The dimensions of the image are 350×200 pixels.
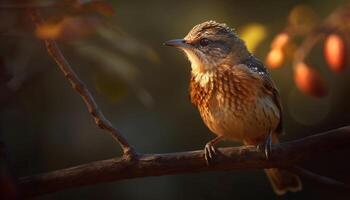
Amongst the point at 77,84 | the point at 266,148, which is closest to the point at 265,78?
the point at 266,148

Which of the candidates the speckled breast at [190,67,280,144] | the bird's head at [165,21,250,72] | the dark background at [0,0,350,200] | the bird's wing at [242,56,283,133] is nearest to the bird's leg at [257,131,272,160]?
the speckled breast at [190,67,280,144]

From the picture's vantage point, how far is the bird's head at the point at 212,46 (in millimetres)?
3598

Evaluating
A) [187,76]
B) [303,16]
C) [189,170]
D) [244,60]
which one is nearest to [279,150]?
[189,170]

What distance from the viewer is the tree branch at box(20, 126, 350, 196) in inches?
109

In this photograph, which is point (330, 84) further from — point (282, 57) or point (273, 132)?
point (282, 57)

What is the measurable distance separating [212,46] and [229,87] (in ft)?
0.73

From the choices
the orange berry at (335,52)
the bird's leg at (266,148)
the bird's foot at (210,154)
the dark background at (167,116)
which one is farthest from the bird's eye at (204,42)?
the orange berry at (335,52)

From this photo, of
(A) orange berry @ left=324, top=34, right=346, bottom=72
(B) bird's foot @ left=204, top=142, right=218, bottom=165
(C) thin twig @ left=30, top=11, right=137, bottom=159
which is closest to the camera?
(A) orange berry @ left=324, top=34, right=346, bottom=72

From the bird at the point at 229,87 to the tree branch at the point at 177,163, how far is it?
50cm

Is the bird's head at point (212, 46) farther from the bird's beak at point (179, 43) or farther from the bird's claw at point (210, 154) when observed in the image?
the bird's claw at point (210, 154)

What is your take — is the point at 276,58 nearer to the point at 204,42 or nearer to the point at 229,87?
the point at 229,87

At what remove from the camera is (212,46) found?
362 cm

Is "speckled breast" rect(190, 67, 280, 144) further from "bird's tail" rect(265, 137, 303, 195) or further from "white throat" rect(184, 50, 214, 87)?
"bird's tail" rect(265, 137, 303, 195)

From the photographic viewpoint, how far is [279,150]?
2912 mm
